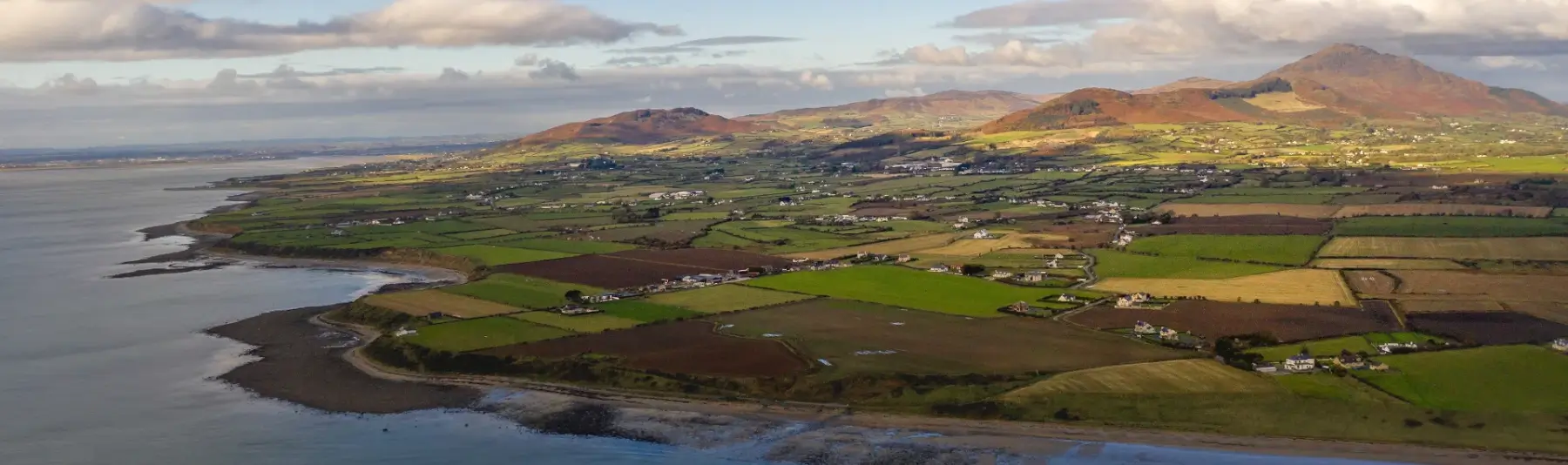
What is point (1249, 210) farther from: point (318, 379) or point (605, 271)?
point (318, 379)

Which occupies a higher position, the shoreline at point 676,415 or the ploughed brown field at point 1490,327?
the ploughed brown field at point 1490,327

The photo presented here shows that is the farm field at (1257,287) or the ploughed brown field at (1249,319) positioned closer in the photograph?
the ploughed brown field at (1249,319)

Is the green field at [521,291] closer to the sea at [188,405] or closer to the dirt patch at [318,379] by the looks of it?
the dirt patch at [318,379]

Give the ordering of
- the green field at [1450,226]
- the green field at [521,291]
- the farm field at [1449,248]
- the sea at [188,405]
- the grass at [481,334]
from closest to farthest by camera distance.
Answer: the sea at [188,405]
the grass at [481,334]
the green field at [521,291]
the farm field at [1449,248]
the green field at [1450,226]

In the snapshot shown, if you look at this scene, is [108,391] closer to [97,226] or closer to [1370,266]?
[1370,266]

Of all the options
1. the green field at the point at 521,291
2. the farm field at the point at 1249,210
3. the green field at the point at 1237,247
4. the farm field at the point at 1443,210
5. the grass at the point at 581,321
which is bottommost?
the farm field at the point at 1249,210

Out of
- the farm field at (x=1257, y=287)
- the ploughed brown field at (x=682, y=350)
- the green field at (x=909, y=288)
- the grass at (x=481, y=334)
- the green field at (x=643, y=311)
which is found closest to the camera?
the ploughed brown field at (x=682, y=350)

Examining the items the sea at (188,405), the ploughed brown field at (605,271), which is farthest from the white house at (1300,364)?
the ploughed brown field at (605,271)

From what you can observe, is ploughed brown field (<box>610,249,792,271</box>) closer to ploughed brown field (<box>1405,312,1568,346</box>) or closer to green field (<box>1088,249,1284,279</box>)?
green field (<box>1088,249,1284,279</box>)
